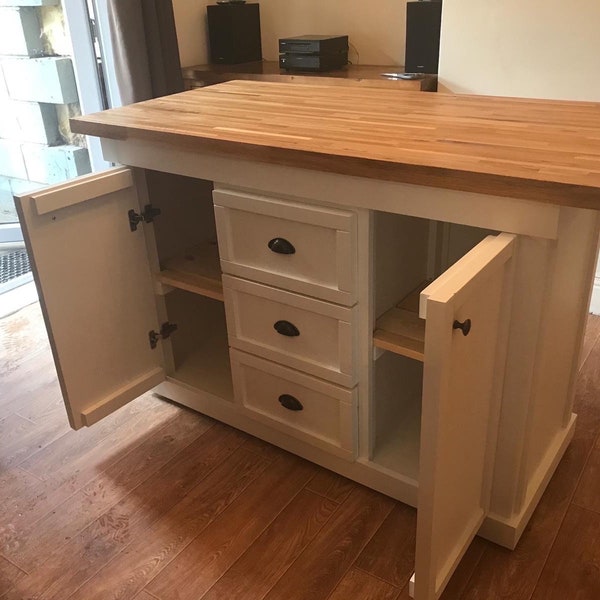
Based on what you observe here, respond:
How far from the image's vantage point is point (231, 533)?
4.80 feet

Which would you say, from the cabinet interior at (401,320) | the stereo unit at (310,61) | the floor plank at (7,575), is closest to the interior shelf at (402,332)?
the cabinet interior at (401,320)

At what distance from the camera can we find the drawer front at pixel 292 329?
1.38 m

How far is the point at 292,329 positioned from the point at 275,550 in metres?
0.49

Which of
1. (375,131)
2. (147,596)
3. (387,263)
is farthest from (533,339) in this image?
(147,596)

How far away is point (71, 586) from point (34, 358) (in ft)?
3.36

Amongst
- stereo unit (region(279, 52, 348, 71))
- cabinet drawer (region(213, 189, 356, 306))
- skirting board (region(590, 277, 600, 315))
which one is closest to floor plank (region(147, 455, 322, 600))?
cabinet drawer (region(213, 189, 356, 306))

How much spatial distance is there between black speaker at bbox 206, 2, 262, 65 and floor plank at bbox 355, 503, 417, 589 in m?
2.18

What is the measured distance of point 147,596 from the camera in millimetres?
1315

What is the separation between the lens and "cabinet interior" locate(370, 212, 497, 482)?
1.36m

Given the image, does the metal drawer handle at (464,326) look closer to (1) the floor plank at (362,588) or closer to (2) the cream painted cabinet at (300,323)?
(2) the cream painted cabinet at (300,323)

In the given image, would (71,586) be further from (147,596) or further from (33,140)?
(33,140)

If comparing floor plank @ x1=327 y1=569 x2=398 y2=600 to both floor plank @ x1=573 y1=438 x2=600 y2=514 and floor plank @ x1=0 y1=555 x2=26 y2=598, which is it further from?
floor plank @ x1=0 y1=555 x2=26 y2=598

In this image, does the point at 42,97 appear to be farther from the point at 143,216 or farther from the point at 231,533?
the point at 231,533

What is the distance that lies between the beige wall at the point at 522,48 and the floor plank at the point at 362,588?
5.07 feet
